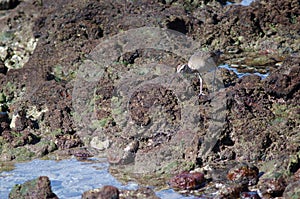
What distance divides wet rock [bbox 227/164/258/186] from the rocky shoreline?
2cm

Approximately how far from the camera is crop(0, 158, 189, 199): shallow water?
8453 mm

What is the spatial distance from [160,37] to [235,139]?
433cm

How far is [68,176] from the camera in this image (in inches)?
356

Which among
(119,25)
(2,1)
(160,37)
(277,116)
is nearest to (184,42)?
Result: (160,37)

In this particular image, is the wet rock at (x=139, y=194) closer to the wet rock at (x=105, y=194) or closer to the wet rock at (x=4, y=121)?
the wet rock at (x=105, y=194)

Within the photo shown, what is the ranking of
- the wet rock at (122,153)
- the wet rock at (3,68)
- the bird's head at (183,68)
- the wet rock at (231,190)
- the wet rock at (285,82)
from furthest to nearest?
the wet rock at (3,68), the bird's head at (183,68), the wet rock at (285,82), the wet rock at (122,153), the wet rock at (231,190)

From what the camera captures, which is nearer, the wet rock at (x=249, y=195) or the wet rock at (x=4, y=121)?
the wet rock at (x=249, y=195)

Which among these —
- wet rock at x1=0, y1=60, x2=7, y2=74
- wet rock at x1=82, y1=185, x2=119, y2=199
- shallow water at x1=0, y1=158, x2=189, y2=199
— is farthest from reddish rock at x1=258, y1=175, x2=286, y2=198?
wet rock at x1=0, y1=60, x2=7, y2=74

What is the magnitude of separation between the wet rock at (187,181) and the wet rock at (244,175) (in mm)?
449

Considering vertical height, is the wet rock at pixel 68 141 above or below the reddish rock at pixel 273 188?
below

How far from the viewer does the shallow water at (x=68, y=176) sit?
27.7ft

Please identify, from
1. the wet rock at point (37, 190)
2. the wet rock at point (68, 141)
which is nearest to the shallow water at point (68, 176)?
the wet rock at point (68, 141)

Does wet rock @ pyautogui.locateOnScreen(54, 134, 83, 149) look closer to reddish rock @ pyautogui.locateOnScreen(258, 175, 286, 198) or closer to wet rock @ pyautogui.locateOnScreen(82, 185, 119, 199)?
wet rock @ pyautogui.locateOnScreen(82, 185, 119, 199)

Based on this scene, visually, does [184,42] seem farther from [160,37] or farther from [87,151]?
[87,151]
